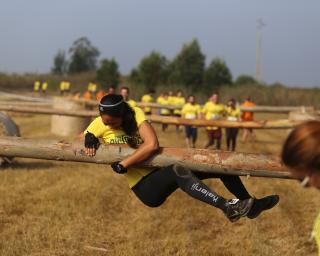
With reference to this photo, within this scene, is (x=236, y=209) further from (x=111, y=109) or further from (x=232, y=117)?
(x=232, y=117)

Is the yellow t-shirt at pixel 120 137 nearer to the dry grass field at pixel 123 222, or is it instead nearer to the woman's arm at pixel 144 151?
the woman's arm at pixel 144 151

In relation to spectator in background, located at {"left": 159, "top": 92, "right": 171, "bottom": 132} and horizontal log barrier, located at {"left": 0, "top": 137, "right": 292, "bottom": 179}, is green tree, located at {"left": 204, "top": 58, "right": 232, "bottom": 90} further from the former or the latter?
horizontal log barrier, located at {"left": 0, "top": 137, "right": 292, "bottom": 179}

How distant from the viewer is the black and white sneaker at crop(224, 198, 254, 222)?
4316mm

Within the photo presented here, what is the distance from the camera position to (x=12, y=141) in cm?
518

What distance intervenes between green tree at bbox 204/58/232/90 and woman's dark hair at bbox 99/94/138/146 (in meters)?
48.3

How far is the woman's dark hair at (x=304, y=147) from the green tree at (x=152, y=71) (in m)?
51.7

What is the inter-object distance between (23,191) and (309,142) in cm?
714

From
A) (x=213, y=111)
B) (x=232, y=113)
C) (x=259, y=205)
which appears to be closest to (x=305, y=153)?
(x=259, y=205)

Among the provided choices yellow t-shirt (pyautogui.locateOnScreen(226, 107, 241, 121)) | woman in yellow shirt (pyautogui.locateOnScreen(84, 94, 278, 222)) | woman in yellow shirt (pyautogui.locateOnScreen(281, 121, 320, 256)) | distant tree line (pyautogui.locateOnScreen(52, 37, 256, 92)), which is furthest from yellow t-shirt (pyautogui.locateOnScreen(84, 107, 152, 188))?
distant tree line (pyautogui.locateOnScreen(52, 37, 256, 92))

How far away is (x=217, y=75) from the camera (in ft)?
177

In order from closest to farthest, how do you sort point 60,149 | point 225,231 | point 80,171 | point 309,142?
point 309,142 < point 60,149 < point 225,231 < point 80,171

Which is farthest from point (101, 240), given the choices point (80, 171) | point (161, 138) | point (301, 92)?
point (301, 92)

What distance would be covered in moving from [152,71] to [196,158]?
1987 inches

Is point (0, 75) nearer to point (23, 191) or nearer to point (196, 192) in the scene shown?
point (23, 191)
